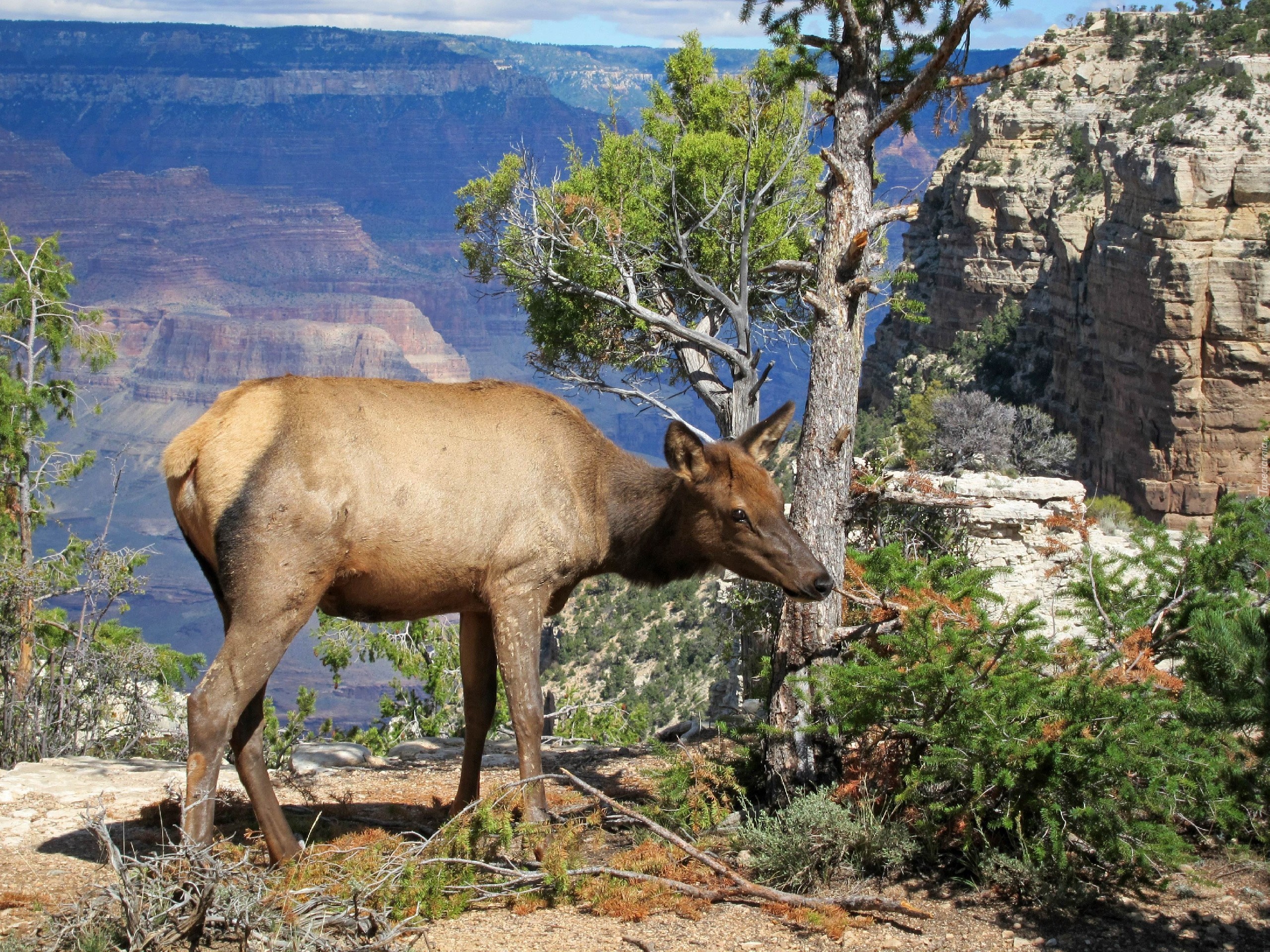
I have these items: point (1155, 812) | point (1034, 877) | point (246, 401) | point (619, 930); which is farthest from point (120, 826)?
point (1155, 812)

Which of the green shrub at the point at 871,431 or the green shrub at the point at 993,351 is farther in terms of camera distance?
the green shrub at the point at 993,351

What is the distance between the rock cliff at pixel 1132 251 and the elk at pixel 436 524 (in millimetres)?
33488

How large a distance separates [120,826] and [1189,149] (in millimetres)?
45274

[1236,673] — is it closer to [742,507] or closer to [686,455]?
[742,507]

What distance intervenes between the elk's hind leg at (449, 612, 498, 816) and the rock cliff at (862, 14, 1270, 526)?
34197 mm

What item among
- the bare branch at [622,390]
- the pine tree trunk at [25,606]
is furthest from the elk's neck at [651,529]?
the pine tree trunk at [25,606]

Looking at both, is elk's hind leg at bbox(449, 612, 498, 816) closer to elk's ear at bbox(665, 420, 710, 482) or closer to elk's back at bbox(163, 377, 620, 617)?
elk's back at bbox(163, 377, 620, 617)

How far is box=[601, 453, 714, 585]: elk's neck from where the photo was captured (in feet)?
24.0

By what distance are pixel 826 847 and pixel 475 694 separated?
2482 millimetres

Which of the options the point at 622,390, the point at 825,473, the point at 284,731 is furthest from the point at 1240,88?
the point at 284,731

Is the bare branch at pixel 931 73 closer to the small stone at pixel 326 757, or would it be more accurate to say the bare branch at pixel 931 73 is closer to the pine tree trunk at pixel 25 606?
the small stone at pixel 326 757

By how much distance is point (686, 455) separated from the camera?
707 centimetres

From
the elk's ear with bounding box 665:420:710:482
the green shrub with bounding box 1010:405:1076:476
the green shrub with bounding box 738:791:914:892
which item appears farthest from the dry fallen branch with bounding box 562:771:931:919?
the green shrub with bounding box 1010:405:1076:476

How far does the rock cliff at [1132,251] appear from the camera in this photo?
41.6 meters
